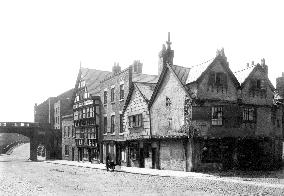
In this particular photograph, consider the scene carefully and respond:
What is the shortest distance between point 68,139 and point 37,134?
6232mm

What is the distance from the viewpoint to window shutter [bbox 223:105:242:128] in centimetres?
2955

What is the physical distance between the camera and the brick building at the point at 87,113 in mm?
43781

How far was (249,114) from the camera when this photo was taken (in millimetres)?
31109

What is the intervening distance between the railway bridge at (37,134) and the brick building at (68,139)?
3.08 meters

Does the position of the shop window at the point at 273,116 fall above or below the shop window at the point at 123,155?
above

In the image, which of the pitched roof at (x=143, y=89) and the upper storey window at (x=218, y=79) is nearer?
the upper storey window at (x=218, y=79)

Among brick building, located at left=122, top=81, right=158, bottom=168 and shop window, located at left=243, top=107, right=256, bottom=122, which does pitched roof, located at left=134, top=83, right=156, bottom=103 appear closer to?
brick building, located at left=122, top=81, right=158, bottom=168

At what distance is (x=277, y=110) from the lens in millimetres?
35219

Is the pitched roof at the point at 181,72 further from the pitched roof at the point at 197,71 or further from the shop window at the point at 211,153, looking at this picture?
the shop window at the point at 211,153

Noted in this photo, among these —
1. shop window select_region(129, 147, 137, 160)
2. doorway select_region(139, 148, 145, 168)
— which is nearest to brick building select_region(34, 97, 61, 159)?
shop window select_region(129, 147, 137, 160)

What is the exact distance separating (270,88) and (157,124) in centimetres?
1047

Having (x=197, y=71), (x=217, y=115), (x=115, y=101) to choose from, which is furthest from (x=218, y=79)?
(x=115, y=101)

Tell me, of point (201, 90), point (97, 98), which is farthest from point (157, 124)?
point (97, 98)

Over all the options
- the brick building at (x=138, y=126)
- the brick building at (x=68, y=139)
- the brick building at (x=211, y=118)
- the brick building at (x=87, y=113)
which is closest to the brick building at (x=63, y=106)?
the brick building at (x=68, y=139)
